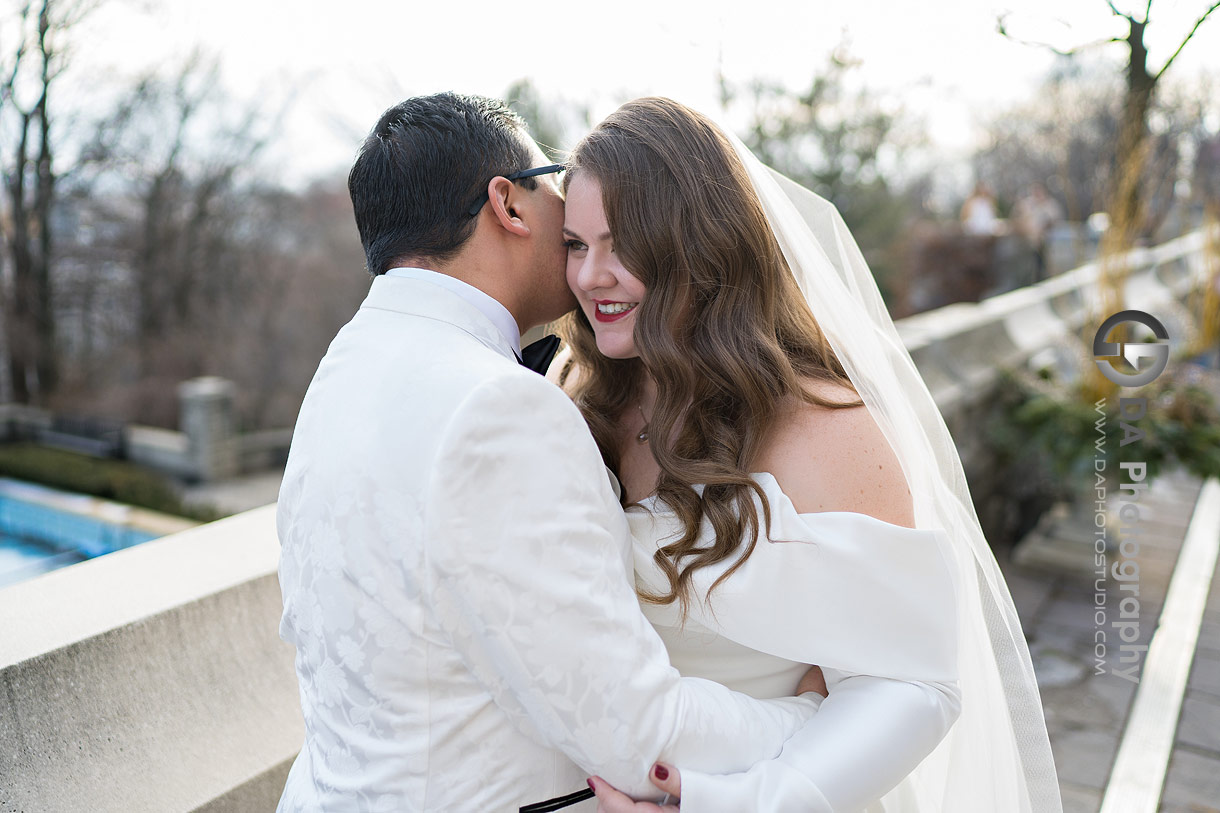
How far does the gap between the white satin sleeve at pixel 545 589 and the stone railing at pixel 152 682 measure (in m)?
0.90

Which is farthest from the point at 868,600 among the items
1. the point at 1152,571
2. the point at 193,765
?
the point at 1152,571

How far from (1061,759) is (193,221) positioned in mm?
22114

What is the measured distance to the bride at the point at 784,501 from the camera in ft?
5.51

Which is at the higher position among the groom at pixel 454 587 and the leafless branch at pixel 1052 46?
the leafless branch at pixel 1052 46

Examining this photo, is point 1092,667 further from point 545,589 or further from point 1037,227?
point 1037,227

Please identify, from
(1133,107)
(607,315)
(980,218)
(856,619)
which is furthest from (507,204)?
(980,218)

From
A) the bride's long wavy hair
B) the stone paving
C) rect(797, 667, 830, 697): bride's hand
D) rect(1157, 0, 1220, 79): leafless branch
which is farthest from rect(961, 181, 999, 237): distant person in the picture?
rect(797, 667, 830, 697): bride's hand

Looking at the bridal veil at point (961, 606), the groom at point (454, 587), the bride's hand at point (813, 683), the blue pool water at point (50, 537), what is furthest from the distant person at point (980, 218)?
the groom at point (454, 587)

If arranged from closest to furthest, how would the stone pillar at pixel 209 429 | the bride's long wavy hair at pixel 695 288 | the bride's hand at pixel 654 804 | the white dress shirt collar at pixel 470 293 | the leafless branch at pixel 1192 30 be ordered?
the bride's hand at pixel 654 804 < the white dress shirt collar at pixel 470 293 < the bride's long wavy hair at pixel 695 288 < the leafless branch at pixel 1192 30 < the stone pillar at pixel 209 429

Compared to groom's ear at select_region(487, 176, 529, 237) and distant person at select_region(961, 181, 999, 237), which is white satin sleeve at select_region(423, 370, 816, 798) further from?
distant person at select_region(961, 181, 999, 237)

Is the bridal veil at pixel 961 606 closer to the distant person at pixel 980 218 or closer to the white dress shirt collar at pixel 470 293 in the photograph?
the white dress shirt collar at pixel 470 293

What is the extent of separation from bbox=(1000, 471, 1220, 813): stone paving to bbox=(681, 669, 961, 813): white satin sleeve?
186 cm

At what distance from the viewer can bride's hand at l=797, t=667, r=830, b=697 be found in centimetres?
181

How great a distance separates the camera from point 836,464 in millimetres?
1801
